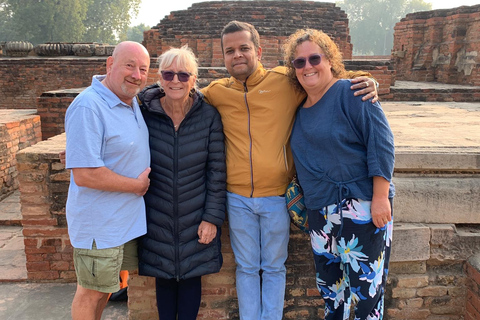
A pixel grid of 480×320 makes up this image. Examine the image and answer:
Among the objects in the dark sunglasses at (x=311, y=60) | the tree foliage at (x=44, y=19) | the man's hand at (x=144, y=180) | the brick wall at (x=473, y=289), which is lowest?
the brick wall at (x=473, y=289)

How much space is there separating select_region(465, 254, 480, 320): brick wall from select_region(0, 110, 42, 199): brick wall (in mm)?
5702

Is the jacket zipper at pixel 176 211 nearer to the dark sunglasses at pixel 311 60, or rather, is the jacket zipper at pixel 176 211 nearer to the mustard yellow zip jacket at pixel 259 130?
the mustard yellow zip jacket at pixel 259 130

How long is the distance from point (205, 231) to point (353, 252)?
0.72 metres

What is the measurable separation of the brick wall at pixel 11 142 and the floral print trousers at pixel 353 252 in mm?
5185

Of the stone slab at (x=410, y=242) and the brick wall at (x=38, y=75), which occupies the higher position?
the brick wall at (x=38, y=75)

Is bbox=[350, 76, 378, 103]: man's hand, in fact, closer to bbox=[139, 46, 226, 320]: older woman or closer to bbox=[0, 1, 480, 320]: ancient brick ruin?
bbox=[139, 46, 226, 320]: older woman

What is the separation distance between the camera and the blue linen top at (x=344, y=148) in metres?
1.63

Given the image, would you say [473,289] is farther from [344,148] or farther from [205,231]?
[205,231]

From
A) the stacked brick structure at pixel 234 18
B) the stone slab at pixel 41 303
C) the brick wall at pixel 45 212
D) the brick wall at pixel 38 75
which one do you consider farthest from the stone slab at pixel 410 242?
the brick wall at pixel 38 75

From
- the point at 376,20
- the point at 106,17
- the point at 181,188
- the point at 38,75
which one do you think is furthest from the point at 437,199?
the point at 376,20

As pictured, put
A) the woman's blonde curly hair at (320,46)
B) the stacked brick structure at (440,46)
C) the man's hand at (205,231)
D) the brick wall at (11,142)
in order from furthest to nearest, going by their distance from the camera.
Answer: the stacked brick structure at (440,46)
the brick wall at (11,142)
the man's hand at (205,231)
the woman's blonde curly hair at (320,46)

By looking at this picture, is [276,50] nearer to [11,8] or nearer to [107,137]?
[107,137]

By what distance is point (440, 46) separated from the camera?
1008cm

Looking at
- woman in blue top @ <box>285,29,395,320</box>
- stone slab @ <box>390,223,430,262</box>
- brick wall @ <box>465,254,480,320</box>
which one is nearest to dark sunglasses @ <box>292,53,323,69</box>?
woman in blue top @ <box>285,29,395,320</box>
